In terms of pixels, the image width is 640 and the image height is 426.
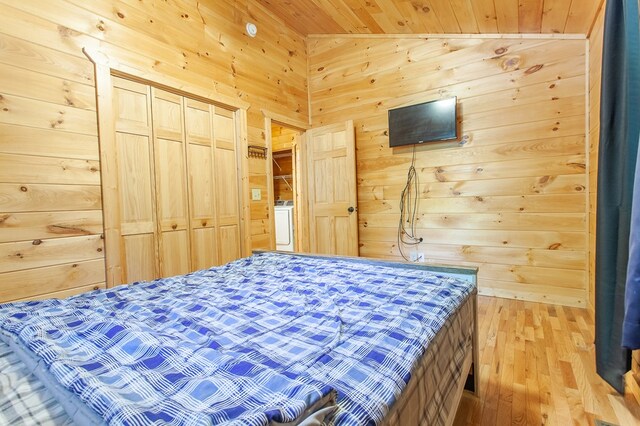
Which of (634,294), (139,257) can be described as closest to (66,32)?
(139,257)

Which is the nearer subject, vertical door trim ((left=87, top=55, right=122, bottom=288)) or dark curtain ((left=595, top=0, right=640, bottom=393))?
dark curtain ((left=595, top=0, right=640, bottom=393))

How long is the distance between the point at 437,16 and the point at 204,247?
3182 millimetres

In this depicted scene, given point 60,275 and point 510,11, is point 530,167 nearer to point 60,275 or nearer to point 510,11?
point 510,11

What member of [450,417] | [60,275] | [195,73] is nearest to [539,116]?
[450,417]

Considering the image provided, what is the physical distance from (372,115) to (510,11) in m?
1.67

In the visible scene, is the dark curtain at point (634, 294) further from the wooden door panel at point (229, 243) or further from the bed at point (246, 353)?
the wooden door panel at point (229, 243)

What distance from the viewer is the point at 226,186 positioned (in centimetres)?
313

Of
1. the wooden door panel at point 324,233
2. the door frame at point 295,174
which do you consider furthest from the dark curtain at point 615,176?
the door frame at point 295,174

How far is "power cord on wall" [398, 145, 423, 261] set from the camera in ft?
11.8

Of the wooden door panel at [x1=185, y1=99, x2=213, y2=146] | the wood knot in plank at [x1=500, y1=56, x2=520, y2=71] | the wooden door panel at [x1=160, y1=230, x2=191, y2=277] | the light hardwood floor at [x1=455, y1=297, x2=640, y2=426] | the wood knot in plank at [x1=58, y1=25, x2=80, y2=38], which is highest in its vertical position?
the wood knot in plank at [x1=500, y1=56, x2=520, y2=71]

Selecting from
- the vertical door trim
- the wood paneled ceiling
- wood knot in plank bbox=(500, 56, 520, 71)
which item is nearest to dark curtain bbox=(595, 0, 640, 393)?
the wood paneled ceiling

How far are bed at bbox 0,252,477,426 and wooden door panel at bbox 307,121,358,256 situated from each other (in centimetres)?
232

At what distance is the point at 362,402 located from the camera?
613 millimetres

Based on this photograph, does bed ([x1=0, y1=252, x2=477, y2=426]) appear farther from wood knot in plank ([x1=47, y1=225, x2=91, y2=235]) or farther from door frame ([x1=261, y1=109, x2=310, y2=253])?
door frame ([x1=261, y1=109, x2=310, y2=253])
